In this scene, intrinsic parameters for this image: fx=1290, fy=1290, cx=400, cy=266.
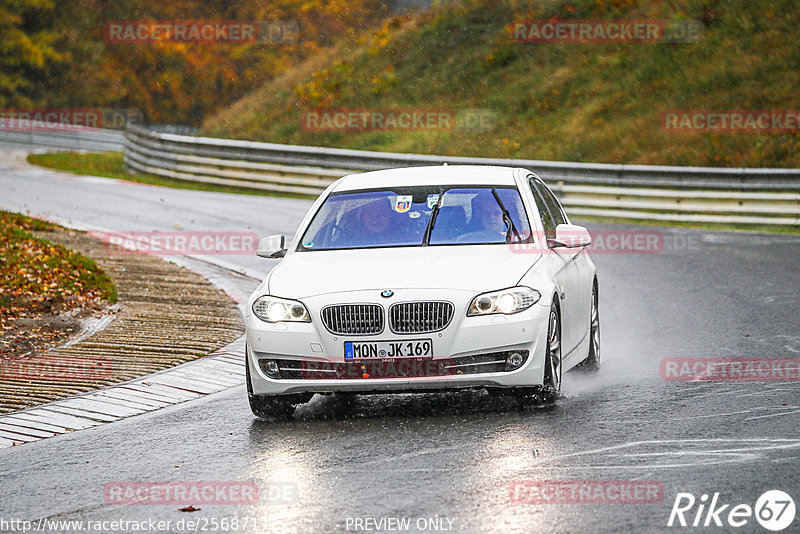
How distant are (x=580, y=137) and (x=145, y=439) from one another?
23.7 m

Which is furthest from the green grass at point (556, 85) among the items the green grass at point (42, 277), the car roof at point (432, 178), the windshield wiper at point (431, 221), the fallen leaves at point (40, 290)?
the windshield wiper at point (431, 221)

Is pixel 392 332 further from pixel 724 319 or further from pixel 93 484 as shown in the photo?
pixel 724 319

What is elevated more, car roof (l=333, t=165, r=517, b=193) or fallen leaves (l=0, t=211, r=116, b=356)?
car roof (l=333, t=165, r=517, b=193)

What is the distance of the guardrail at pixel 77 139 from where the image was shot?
144 ft

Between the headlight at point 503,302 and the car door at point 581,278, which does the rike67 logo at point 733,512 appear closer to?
the headlight at point 503,302

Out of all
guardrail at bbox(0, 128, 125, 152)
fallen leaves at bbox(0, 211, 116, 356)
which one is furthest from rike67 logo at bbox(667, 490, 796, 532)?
guardrail at bbox(0, 128, 125, 152)

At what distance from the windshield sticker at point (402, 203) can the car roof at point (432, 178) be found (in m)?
0.15

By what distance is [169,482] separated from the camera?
686cm

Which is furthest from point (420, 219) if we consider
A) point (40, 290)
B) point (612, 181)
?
point (612, 181)

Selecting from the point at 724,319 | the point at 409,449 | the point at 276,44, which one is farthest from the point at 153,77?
the point at 409,449

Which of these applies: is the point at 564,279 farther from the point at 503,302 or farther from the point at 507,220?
the point at 503,302

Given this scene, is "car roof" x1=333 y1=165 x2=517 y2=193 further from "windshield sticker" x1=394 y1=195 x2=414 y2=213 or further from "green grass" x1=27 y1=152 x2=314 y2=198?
"green grass" x1=27 y1=152 x2=314 y2=198

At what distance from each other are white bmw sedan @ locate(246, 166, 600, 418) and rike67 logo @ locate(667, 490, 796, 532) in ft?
7.43

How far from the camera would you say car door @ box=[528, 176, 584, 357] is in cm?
888
